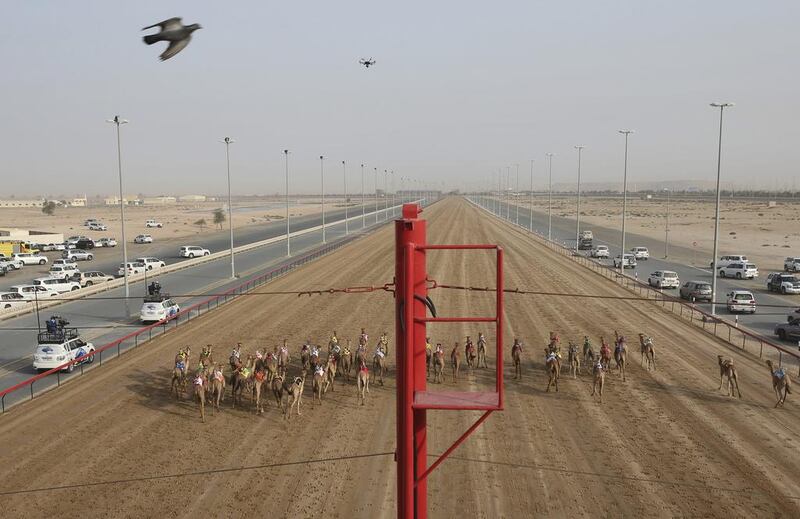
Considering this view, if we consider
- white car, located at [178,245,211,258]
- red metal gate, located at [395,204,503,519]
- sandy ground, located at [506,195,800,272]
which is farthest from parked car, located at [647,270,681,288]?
white car, located at [178,245,211,258]

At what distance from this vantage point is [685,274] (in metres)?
43.6

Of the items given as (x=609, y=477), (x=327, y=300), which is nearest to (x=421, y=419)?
(x=609, y=477)

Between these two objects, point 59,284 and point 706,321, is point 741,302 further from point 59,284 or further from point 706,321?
point 59,284

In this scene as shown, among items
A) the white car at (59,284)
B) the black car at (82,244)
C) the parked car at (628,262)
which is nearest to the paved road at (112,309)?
the white car at (59,284)

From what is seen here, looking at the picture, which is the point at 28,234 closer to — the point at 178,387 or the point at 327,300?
the point at 327,300

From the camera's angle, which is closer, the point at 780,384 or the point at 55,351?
the point at 780,384

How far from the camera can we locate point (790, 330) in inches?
987

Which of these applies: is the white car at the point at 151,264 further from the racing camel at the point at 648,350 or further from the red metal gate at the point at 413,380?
the red metal gate at the point at 413,380

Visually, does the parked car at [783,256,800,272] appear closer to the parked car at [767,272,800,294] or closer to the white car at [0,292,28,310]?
the parked car at [767,272,800,294]

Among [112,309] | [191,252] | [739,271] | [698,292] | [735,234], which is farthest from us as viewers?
[735,234]

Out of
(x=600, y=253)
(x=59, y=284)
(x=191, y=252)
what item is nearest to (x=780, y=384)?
(x=59, y=284)

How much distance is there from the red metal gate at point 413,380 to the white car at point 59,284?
3565 cm

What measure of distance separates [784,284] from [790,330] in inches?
518

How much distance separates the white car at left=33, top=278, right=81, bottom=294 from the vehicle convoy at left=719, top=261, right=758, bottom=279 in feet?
138
